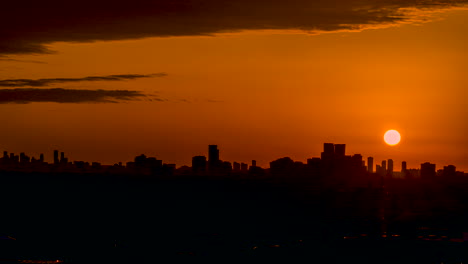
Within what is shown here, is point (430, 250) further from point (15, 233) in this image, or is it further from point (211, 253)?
point (15, 233)

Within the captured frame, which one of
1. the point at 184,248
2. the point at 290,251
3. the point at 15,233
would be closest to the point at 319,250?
the point at 290,251

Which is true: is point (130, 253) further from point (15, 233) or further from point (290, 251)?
point (15, 233)

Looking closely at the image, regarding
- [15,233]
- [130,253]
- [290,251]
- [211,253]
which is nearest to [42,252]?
[130,253]

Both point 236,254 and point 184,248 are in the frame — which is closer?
point 236,254

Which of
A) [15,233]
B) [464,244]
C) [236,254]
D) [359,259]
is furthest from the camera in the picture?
[15,233]

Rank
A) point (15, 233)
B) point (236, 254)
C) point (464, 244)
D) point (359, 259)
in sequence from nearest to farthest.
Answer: point (359, 259)
point (236, 254)
point (464, 244)
point (15, 233)

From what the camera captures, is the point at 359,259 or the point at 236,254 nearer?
the point at 359,259

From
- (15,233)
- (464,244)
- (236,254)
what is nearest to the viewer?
(236,254)

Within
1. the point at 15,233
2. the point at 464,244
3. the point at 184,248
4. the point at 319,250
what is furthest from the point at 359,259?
the point at 15,233

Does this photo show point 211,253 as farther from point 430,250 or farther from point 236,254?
point 430,250
